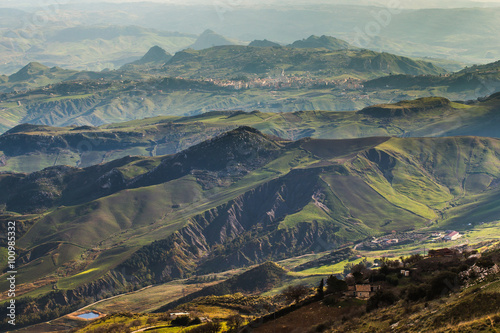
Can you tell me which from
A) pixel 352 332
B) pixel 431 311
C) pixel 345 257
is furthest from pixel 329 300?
pixel 345 257

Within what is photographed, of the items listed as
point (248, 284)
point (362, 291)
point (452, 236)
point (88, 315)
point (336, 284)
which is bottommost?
point (88, 315)

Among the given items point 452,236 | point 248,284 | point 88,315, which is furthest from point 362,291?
point 452,236

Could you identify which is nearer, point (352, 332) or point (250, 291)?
point (352, 332)

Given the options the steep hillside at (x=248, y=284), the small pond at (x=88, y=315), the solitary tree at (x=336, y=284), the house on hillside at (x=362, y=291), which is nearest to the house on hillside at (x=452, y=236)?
the steep hillside at (x=248, y=284)

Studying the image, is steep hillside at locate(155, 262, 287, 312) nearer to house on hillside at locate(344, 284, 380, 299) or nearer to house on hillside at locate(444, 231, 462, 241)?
house on hillside at locate(444, 231, 462, 241)

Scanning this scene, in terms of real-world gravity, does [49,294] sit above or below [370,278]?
below

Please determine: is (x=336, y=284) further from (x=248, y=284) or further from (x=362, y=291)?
(x=248, y=284)

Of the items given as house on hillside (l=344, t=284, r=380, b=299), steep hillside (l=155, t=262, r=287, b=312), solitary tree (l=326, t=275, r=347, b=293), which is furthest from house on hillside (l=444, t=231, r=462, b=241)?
solitary tree (l=326, t=275, r=347, b=293)

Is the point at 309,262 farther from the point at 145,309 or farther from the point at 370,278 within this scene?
the point at 370,278
